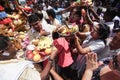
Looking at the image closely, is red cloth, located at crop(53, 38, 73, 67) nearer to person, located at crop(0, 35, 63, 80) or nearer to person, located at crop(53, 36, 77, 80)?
person, located at crop(53, 36, 77, 80)

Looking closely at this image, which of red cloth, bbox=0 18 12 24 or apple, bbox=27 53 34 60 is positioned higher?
apple, bbox=27 53 34 60

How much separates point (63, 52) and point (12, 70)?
2.71 ft

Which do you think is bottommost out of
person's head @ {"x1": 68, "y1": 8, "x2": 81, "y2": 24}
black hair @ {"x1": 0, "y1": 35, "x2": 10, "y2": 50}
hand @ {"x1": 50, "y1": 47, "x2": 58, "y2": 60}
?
person's head @ {"x1": 68, "y1": 8, "x2": 81, "y2": 24}

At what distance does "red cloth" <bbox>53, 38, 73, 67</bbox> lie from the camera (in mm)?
2464

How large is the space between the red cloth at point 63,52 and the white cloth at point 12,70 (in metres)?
0.68

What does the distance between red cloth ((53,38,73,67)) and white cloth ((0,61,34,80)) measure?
681 millimetres

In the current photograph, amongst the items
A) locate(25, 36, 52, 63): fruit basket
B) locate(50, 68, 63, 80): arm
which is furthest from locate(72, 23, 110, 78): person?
locate(25, 36, 52, 63): fruit basket

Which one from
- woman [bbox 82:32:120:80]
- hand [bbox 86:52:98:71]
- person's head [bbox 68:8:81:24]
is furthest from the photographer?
person's head [bbox 68:8:81:24]

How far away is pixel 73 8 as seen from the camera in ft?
13.6

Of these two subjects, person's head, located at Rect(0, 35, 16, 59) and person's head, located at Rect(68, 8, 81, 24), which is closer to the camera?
person's head, located at Rect(0, 35, 16, 59)

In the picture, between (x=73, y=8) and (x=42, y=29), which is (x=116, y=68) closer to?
(x=42, y=29)

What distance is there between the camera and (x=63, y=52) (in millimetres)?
2488

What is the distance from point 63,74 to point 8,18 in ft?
6.64

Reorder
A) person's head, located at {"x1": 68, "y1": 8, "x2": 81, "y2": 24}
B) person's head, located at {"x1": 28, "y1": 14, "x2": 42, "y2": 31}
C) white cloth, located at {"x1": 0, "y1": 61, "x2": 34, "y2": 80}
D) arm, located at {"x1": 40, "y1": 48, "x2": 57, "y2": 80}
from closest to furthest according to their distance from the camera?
white cloth, located at {"x1": 0, "y1": 61, "x2": 34, "y2": 80} < arm, located at {"x1": 40, "y1": 48, "x2": 57, "y2": 80} < person's head, located at {"x1": 28, "y1": 14, "x2": 42, "y2": 31} < person's head, located at {"x1": 68, "y1": 8, "x2": 81, "y2": 24}
